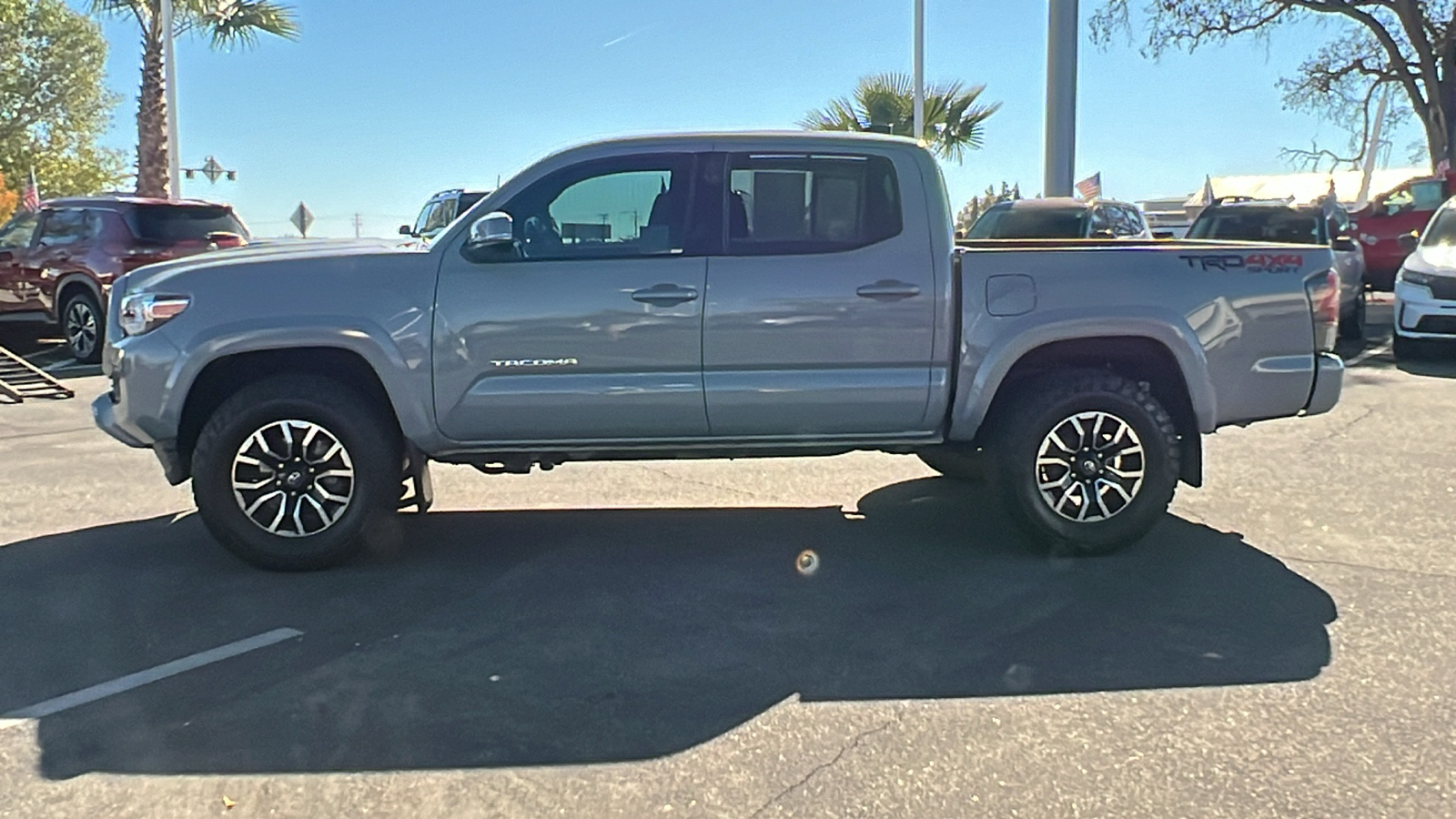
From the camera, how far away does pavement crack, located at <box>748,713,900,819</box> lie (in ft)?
10.1

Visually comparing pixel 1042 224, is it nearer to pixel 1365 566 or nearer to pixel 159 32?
pixel 1365 566

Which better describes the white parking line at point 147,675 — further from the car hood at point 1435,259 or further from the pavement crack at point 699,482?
the car hood at point 1435,259

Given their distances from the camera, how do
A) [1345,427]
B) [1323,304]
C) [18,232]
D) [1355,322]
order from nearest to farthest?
[1323,304] < [1345,427] < [18,232] < [1355,322]

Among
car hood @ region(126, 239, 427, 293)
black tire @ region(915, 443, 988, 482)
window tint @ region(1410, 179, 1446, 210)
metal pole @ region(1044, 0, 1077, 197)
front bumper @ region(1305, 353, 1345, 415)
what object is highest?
metal pole @ region(1044, 0, 1077, 197)

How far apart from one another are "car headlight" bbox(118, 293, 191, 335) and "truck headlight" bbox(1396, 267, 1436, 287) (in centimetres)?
1128

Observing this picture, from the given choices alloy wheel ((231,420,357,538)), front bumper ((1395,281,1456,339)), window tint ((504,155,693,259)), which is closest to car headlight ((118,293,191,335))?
alloy wheel ((231,420,357,538))

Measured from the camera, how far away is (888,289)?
4984 millimetres

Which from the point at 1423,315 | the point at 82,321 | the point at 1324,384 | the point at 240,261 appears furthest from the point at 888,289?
the point at 82,321

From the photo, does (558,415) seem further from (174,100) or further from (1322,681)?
(174,100)

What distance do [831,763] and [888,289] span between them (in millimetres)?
2323

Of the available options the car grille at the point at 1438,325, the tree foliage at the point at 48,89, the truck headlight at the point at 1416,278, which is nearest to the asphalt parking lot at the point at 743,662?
the car grille at the point at 1438,325

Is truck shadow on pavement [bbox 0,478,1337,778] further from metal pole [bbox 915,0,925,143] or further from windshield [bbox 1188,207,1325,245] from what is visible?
metal pole [bbox 915,0,925,143]

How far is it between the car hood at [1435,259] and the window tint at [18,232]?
1507cm

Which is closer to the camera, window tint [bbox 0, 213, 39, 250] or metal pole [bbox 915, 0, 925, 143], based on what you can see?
window tint [bbox 0, 213, 39, 250]
